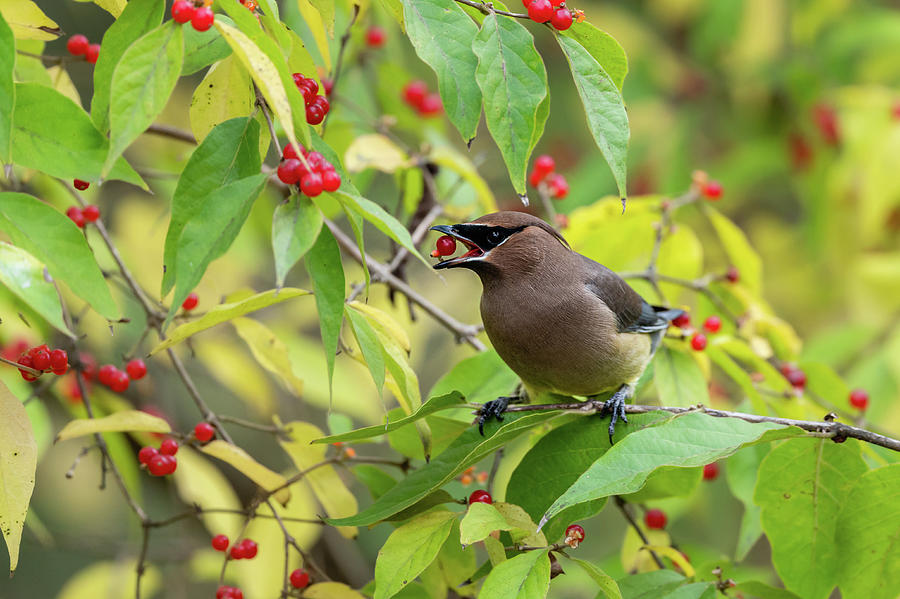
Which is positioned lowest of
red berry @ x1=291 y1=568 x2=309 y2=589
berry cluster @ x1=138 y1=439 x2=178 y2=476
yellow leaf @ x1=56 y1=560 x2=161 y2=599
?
yellow leaf @ x1=56 y1=560 x2=161 y2=599

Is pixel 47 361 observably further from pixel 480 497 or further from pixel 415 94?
pixel 415 94

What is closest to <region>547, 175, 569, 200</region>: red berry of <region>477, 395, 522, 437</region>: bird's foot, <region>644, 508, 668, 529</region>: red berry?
<region>477, 395, 522, 437</region>: bird's foot

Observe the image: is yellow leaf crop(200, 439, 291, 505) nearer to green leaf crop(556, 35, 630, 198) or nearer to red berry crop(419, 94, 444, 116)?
green leaf crop(556, 35, 630, 198)

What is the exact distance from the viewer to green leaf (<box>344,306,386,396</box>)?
6.82 ft

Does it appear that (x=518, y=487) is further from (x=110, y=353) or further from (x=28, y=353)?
(x=110, y=353)

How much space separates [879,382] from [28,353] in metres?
3.78

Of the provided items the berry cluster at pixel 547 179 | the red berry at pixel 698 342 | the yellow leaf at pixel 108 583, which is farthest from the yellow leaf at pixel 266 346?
the yellow leaf at pixel 108 583

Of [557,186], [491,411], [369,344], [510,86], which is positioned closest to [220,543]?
[491,411]

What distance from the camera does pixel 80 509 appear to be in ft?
19.4

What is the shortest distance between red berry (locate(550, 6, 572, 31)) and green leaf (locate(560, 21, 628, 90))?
0.02m

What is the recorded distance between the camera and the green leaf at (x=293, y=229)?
5.90 ft

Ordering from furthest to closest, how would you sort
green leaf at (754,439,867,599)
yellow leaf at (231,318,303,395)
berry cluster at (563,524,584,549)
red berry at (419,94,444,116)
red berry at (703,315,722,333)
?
red berry at (419,94,444,116) → red berry at (703,315,722,333) → yellow leaf at (231,318,303,395) → green leaf at (754,439,867,599) → berry cluster at (563,524,584,549)

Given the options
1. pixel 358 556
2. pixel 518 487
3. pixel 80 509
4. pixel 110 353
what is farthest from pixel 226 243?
pixel 80 509

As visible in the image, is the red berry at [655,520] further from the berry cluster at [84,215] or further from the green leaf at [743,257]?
the berry cluster at [84,215]
